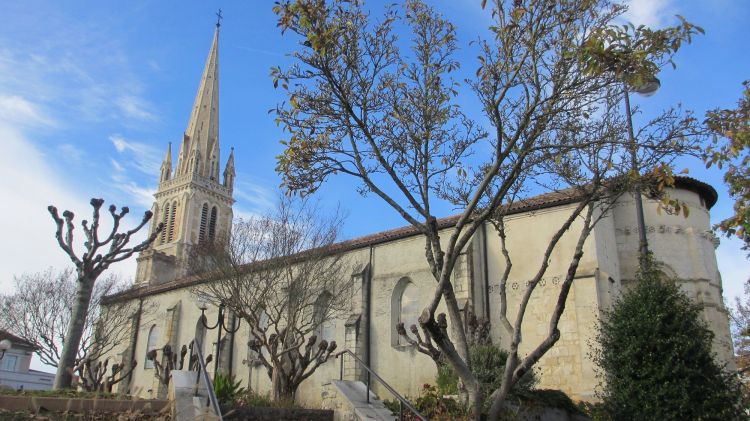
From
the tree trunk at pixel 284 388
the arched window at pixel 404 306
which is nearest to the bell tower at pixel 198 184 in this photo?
the arched window at pixel 404 306

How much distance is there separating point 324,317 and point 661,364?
45.2 ft

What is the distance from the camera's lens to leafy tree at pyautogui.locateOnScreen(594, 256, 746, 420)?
1220 centimetres

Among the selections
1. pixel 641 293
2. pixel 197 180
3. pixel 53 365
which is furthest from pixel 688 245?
pixel 197 180

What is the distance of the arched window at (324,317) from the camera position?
23672mm

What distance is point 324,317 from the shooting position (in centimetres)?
2372

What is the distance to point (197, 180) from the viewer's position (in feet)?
208

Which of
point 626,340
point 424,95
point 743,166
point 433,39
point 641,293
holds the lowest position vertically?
point 626,340

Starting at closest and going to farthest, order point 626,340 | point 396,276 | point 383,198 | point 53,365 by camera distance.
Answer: point 383,198 < point 626,340 < point 396,276 < point 53,365

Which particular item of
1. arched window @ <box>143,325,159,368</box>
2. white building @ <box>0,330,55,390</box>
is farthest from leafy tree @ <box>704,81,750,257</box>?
white building @ <box>0,330,55,390</box>

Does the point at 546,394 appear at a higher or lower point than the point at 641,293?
lower

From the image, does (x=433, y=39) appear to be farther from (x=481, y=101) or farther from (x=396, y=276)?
(x=396, y=276)

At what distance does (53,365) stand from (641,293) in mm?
31756

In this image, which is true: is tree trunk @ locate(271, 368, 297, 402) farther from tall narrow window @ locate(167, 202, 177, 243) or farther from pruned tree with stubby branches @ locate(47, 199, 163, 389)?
tall narrow window @ locate(167, 202, 177, 243)

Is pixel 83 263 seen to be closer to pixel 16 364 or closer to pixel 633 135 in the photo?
pixel 633 135
